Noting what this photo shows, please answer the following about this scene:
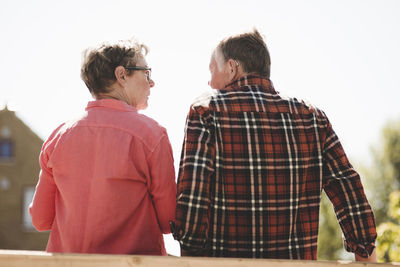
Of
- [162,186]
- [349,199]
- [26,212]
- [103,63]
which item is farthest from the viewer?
[26,212]

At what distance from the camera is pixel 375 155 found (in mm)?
25562

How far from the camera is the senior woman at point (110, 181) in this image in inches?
80.7

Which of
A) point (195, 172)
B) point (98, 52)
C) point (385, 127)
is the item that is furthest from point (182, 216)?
point (385, 127)

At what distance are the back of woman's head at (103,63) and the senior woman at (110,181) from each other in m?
0.12

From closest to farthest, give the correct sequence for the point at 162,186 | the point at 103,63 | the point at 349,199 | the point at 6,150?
the point at 162,186, the point at 349,199, the point at 103,63, the point at 6,150

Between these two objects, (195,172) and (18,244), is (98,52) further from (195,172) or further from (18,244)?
(18,244)

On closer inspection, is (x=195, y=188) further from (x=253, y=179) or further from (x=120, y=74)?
(x=120, y=74)

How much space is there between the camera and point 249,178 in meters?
2.01

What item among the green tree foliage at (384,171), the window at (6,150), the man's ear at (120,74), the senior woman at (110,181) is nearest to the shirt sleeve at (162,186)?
the senior woman at (110,181)

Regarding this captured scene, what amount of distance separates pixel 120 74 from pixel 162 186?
62 centimetres

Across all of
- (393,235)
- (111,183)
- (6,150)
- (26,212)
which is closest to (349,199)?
(111,183)

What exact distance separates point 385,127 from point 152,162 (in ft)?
81.1

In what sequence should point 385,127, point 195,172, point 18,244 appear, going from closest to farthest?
point 195,172
point 18,244
point 385,127

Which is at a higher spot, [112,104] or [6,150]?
[112,104]
